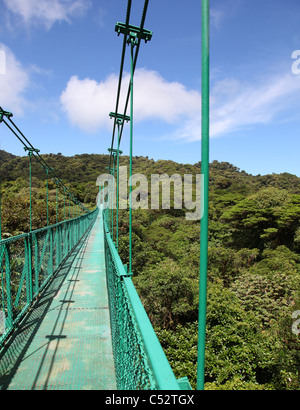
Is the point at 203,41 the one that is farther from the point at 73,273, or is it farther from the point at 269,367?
the point at 269,367

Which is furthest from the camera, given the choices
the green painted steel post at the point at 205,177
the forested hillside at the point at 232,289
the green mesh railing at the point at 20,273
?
the forested hillside at the point at 232,289

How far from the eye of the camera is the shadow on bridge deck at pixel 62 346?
185 centimetres

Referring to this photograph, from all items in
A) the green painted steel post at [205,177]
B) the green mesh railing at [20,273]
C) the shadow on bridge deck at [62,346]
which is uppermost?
the green painted steel post at [205,177]

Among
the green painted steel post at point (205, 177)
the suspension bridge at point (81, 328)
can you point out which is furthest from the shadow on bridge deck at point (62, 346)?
the green painted steel post at point (205, 177)

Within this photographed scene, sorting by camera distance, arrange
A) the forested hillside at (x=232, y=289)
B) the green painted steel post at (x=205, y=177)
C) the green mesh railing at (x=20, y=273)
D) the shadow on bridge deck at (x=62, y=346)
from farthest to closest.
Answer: the forested hillside at (x=232, y=289), the green mesh railing at (x=20, y=273), the shadow on bridge deck at (x=62, y=346), the green painted steel post at (x=205, y=177)

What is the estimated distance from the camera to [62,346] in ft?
7.53

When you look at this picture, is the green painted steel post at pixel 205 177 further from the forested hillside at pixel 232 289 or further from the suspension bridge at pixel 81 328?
the forested hillside at pixel 232 289

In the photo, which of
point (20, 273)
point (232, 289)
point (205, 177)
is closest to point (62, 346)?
point (20, 273)

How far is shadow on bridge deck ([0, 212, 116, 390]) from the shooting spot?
185 cm

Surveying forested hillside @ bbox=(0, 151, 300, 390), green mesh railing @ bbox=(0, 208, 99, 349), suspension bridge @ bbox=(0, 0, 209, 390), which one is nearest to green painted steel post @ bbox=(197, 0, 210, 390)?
suspension bridge @ bbox=(0, 0, 209, 390)

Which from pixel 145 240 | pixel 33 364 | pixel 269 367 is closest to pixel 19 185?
pixel 145 240

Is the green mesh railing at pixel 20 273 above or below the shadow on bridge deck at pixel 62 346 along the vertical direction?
above

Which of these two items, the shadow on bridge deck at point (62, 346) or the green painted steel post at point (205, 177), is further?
the shadow on bridge deck at point (62, 346)
